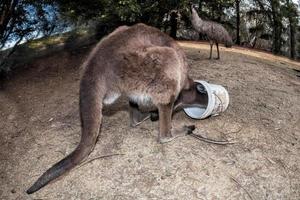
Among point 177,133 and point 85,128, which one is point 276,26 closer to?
point 177,133

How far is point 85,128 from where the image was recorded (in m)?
4.03

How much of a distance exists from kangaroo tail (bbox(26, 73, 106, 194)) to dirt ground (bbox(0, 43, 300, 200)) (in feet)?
1.97

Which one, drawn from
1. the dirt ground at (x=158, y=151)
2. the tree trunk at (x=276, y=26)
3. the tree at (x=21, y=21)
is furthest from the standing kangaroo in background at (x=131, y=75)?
the tree trunk at (x=276, y=26)

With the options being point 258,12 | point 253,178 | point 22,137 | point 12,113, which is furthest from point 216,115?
point 258,12

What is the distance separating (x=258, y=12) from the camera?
16.0 metres

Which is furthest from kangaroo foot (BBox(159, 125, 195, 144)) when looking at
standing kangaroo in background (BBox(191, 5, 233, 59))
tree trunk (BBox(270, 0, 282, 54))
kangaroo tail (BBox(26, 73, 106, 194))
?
tree trunk (BBox(270, 0, 282, 54))

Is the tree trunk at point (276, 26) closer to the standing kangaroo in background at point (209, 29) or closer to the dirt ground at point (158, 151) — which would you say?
the standing kangaroo in background at point (209, 29)

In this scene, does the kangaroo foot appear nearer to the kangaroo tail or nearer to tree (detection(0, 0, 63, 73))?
the kangaroo tail

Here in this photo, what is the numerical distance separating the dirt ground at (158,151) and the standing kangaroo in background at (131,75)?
0.52 metres

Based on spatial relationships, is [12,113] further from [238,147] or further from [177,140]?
[238,147]

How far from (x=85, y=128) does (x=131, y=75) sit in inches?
32.2

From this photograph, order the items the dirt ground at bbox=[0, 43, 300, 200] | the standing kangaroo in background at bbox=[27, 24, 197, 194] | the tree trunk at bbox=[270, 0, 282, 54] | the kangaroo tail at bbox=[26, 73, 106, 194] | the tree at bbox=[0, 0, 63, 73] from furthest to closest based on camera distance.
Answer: the tree trunk at bbox=[270, 0, 282, 54] < the tree at bbox=[0, 0, 63, 73] < the dirt ground at bbox=[0, 43, 300, 200] < the standing kangaroo in background at bbox=[27, 24, 197, 194] < the kangaroo tail at bbox=[26, 73, 106, 194]

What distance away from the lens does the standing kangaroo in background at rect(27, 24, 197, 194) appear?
4187mm

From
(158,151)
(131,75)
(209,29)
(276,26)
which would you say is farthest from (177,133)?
(276,26)
